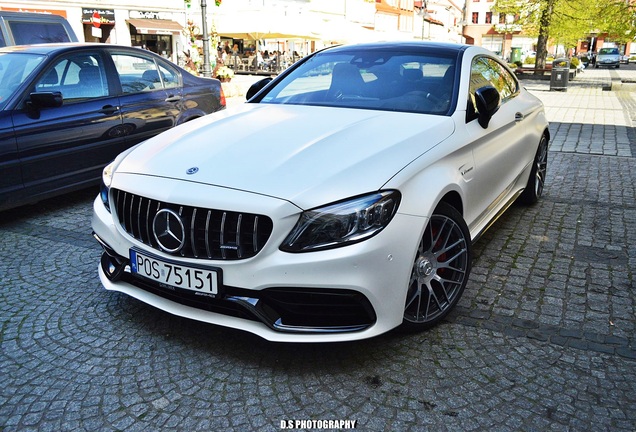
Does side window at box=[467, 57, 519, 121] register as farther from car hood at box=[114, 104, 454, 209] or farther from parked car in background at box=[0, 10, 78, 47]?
parked car in background at box=[0, 10, 78, 47]

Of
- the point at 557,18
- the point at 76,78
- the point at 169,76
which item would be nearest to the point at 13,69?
the point at 76,78

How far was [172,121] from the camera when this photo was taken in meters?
6.65

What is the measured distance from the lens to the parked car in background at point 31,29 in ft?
31.2

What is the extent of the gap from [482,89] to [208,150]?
1.83 m

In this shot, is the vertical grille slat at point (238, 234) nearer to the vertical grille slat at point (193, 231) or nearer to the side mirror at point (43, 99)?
the vertical grille slat at point (193, 231)

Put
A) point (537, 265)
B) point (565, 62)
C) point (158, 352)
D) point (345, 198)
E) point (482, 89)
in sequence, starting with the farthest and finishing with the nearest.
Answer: point (565, 62) → point (537, 265) → point (482, 89) → point (158, 352) → point (345, 198)

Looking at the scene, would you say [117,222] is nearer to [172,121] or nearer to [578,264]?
[578,264]

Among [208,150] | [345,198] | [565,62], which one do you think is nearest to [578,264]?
[345,198]

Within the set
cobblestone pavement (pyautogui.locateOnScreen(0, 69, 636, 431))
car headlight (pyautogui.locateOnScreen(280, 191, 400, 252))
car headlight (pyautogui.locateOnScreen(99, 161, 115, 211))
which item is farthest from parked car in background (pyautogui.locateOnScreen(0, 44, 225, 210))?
car headlight (pyautogui.locateOnScreen(280, 191, 400, 252))

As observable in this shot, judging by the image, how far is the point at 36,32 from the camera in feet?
32.4

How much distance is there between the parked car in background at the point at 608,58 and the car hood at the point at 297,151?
2247 inches

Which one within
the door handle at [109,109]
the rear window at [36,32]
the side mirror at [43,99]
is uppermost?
the rear window at [36,32]

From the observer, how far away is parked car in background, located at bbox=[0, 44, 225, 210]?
16.6 ft

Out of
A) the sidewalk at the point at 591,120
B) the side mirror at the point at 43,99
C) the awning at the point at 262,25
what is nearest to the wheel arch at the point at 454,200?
the side mirror at the point at 43,99
